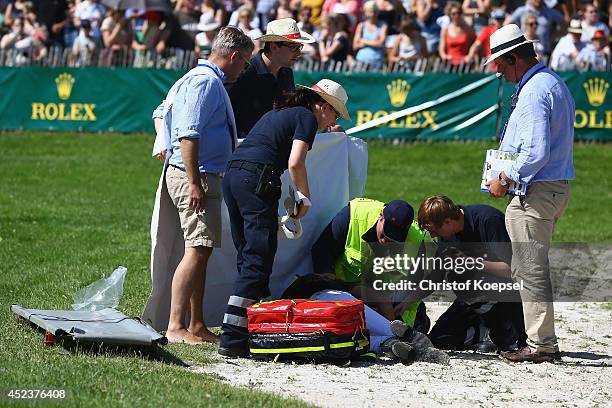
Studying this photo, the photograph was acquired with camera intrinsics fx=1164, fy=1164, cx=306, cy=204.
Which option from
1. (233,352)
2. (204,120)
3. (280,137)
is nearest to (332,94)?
(280,137)

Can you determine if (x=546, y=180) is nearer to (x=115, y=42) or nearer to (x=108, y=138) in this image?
(x=108, y=138)

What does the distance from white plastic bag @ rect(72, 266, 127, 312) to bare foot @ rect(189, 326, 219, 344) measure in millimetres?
746

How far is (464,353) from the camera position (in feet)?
26.7

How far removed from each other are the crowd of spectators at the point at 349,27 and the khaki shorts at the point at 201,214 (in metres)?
11.4

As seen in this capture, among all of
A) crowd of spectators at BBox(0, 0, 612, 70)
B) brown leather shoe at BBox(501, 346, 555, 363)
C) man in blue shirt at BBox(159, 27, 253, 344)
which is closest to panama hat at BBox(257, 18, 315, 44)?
man in blue shirt at BBox(159, 27, 253, 344)

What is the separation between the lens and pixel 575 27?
64.8 feet

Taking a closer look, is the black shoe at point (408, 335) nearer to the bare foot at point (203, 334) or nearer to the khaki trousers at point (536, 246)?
the khaki trousers at point (536, 246)

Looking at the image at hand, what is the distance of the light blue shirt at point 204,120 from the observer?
773 cm

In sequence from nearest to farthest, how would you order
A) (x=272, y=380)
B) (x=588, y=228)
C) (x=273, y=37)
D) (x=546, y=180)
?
(x=272, y=380) → (x=546, y=180) → (x=273, y=37) → (x=588, y=228)

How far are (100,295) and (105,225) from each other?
17.3ft

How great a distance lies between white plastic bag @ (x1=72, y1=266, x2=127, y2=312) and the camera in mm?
8328

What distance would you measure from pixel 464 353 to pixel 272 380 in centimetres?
178

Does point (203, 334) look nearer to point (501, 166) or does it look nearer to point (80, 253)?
point (501, 166)

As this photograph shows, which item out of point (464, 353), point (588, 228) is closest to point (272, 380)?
point (464, 353)
